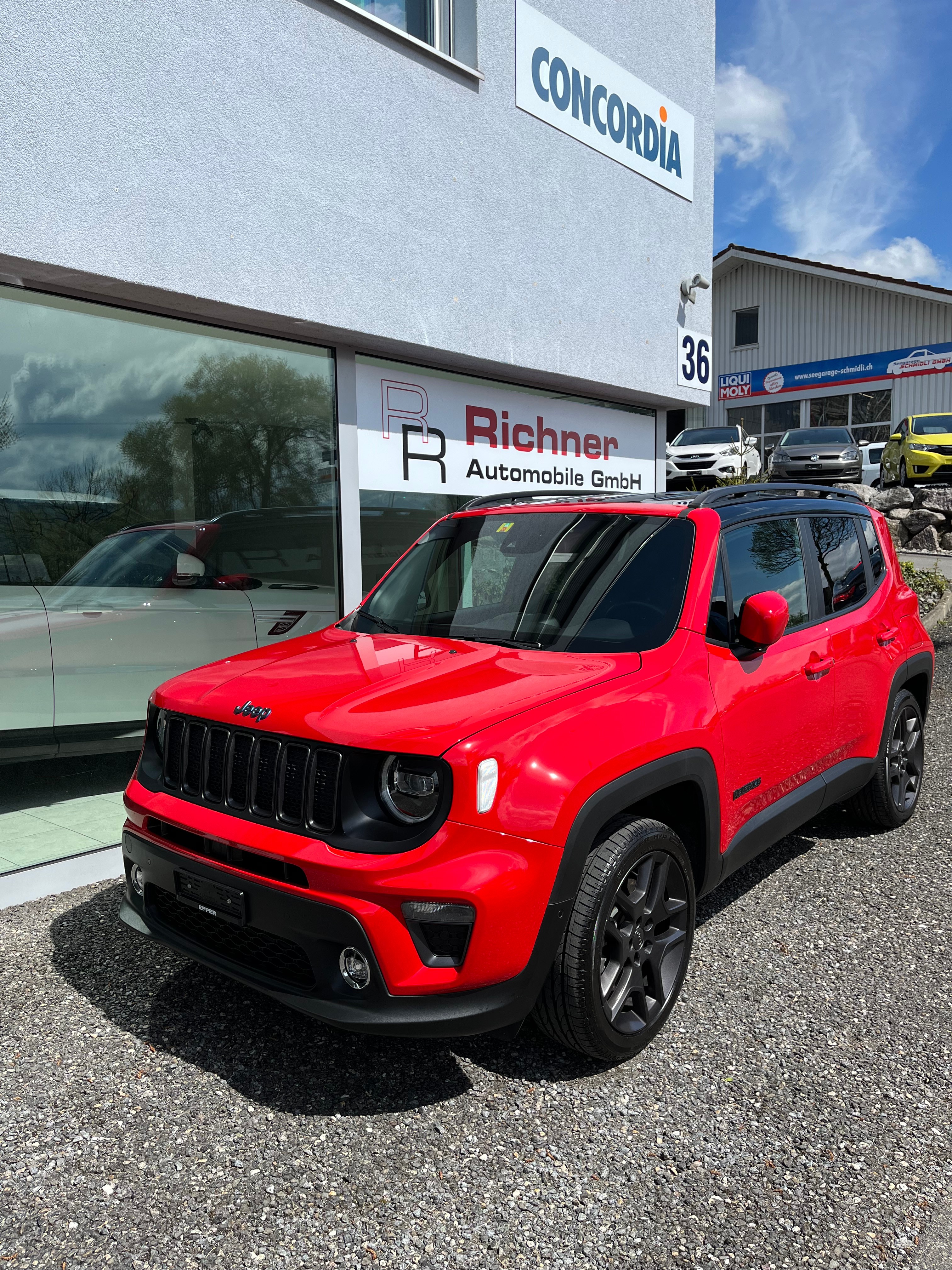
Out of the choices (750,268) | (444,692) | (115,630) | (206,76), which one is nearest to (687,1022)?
(444,692)

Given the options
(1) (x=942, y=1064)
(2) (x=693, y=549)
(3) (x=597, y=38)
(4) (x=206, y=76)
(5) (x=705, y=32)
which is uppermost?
(5) (x=705, y=32)

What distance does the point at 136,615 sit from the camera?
544 centimetres

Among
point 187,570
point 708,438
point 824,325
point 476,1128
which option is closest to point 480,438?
point 187,570

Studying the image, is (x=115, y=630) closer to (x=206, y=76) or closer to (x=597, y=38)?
(x=206, y=76)

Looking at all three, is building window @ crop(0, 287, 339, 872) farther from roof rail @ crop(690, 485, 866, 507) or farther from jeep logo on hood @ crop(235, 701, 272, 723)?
roof rail @ crop(690, 485, 866, 507)

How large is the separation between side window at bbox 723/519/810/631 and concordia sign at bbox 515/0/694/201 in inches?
181

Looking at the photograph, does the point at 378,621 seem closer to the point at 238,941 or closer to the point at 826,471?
the point at 238,941

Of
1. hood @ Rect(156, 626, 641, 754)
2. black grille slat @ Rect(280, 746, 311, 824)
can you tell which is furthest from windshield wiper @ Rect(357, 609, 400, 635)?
black grille slat @ Rect(280, 746, 311, 824)

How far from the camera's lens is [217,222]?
512 cm

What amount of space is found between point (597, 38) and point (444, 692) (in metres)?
7.13

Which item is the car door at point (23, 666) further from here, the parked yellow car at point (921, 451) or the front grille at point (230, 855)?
the parked yellow car at point (921, 451)

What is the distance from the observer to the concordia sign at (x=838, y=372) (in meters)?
28.6

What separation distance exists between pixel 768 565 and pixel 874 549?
1.37 m

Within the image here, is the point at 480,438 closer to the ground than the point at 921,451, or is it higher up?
closer to the ground
